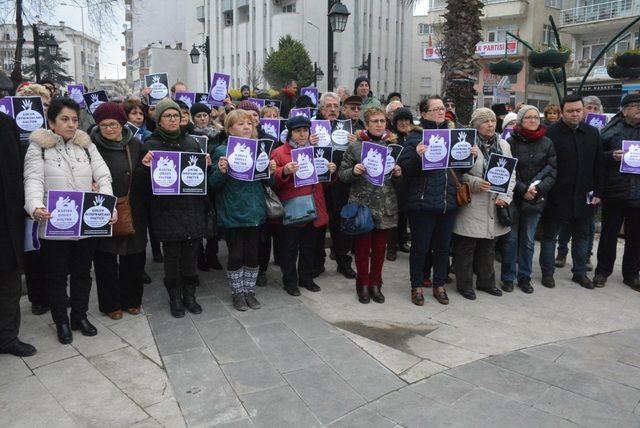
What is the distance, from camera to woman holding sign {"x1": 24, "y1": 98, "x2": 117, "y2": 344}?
434 cm

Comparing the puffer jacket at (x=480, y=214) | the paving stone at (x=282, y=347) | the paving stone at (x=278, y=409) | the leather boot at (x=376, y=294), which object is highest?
the puffer jacket at (x=480, y=214)

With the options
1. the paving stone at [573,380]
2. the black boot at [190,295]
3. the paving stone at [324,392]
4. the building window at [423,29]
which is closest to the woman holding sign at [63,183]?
the black boot at [190,295]

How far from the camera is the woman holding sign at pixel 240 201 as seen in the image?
5.18 m

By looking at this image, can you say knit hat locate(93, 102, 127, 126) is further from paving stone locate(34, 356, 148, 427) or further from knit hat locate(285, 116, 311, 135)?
paving stone locate(34, 356, 148, 427)

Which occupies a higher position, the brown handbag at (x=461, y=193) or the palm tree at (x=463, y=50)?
the palm tree at (x=463, y=50)

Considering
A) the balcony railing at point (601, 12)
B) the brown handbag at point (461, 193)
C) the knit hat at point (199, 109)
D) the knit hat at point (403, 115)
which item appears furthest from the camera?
the balcony railing at point (601, 12)

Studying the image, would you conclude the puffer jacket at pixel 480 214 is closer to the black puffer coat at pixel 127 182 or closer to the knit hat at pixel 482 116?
the knit hat at pixel 482 116

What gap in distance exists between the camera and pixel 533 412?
3.68m

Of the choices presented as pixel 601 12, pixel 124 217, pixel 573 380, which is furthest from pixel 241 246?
pixel 601 12

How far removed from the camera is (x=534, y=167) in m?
6.10

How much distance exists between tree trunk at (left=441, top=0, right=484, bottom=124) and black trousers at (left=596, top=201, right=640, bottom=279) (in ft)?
10.2

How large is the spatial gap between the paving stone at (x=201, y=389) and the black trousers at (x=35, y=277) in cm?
179

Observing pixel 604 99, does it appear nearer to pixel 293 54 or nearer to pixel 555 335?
pixel 293 54

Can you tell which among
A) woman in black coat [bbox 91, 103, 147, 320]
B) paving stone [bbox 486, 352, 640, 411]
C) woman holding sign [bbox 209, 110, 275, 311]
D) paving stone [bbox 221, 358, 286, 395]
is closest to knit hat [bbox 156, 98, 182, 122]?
woman in black coat [bbox 91, 103, 147, 320]
